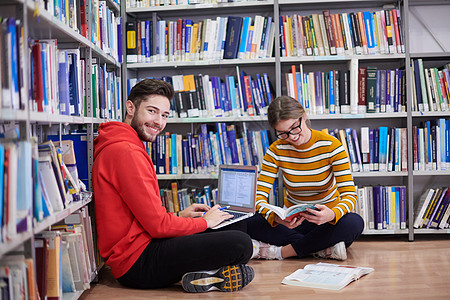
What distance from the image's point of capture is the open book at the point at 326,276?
230 cm

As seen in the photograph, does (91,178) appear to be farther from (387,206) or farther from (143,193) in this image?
(387,206)

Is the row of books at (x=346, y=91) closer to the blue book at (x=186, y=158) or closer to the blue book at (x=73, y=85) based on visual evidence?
the blue book at (x=186, y=158)

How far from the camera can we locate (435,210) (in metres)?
3.35

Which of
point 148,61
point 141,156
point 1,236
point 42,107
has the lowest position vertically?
point 1,236

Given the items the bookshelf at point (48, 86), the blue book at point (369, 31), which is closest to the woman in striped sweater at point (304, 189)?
the blue book at point (369, 31)

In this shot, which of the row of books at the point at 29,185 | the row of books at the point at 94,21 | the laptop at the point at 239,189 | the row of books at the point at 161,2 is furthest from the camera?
the row of books at the point at 161,2

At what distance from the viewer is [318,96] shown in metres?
3.34

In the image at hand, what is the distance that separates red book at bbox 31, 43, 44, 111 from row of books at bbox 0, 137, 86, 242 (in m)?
0.18

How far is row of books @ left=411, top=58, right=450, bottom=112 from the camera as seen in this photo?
3.31m

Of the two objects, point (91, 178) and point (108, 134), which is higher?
point (108, 134)

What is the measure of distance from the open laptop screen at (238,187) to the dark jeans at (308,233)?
0.35m

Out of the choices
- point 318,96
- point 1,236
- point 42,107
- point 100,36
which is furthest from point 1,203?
point 318,96

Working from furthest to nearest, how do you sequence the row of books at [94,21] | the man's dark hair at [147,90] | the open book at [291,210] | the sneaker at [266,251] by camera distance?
the sneaker at [266,251] → the open book at [291,210] → the man's dark hair at [147,90] → the row of books at [94,21]

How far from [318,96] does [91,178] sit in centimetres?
168
